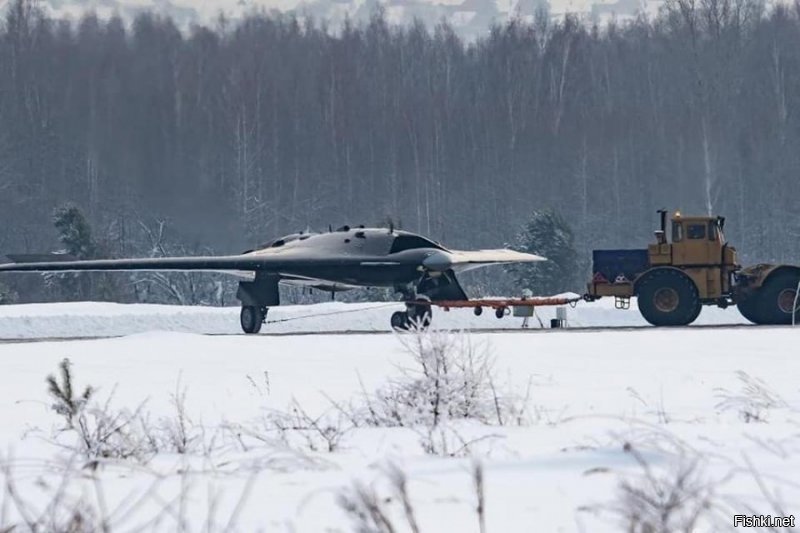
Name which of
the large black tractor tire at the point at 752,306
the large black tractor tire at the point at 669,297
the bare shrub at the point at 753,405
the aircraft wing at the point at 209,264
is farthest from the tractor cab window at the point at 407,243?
the bare shrub at the point at 753,405

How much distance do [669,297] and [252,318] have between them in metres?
9.69

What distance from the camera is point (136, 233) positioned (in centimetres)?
5669

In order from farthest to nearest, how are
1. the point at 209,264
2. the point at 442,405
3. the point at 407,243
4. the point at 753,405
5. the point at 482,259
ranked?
the point at 407,243 < the point at 209,264 < the point at 482,259 < the point at 442,405 < the point at 753,405

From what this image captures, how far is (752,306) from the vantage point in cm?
2458

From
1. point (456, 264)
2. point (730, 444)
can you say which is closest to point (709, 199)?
point (456, 264)

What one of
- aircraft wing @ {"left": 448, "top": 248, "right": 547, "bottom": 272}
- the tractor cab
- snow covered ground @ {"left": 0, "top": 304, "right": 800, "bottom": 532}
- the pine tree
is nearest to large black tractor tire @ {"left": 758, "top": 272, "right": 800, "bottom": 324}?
the tractor cab

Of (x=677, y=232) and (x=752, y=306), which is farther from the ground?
(x=677, y=232)

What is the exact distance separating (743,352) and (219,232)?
4254 centimetres

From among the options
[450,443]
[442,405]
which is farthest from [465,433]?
[442,405]

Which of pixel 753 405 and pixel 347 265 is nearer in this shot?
pixel 753 405

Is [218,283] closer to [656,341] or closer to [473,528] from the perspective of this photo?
[656,341]

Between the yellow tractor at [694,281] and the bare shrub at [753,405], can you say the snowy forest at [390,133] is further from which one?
the bare shrub at [753,405]

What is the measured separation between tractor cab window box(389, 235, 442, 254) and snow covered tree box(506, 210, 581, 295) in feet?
63.2

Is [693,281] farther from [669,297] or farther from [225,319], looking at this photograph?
[225,319]
